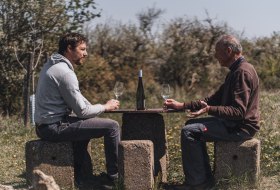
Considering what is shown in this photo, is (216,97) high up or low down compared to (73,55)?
down

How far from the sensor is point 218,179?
21.7 ft

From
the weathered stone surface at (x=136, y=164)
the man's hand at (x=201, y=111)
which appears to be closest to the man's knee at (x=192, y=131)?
the man's hand at (x=201, y=111)

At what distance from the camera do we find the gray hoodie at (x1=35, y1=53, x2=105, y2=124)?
6418mm

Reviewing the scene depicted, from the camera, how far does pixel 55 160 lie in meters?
6.70

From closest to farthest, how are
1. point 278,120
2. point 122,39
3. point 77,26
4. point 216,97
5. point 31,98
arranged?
point 216,97
point 278,120
point 31,98
point 77,26
point 122,39

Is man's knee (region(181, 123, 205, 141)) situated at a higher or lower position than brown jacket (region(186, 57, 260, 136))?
lower

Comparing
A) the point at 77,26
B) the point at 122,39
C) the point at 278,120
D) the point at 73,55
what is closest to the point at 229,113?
the point at 73,55

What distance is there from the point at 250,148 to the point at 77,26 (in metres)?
8.64

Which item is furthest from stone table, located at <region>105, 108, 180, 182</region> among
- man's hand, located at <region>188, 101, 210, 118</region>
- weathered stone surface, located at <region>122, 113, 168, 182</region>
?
man's hand, located at <region>188, 101, 210, 118</region>

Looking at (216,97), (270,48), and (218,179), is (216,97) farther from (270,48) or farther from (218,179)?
(270,48)

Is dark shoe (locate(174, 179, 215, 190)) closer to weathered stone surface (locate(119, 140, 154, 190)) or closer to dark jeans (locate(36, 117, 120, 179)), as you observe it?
weathered stone surface (locate(119, 140, 154, 190))

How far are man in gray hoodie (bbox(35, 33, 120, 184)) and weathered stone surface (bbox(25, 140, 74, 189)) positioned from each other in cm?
9

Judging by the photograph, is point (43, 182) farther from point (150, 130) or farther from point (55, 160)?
point (150, 130)

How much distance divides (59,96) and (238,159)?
6.43 ft
